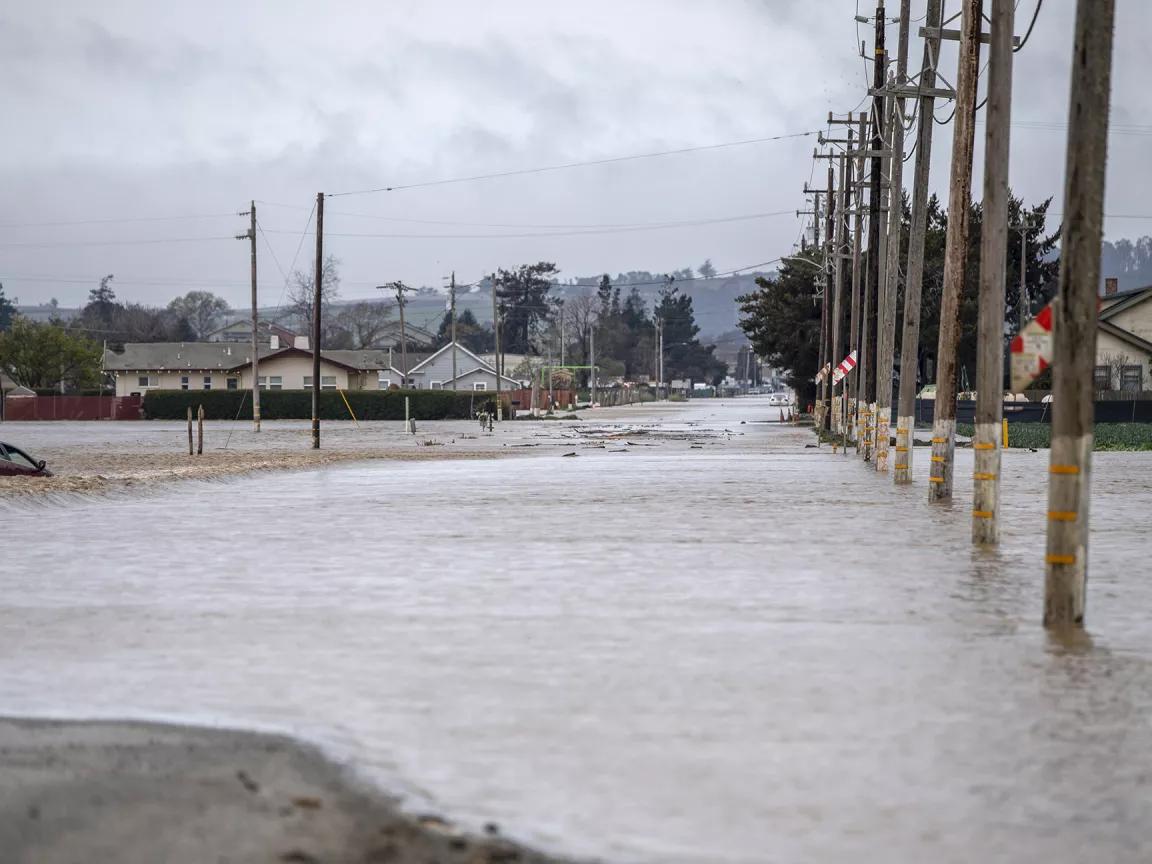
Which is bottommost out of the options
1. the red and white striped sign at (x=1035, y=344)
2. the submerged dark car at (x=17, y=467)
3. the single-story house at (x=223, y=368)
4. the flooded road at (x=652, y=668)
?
the submerged dark car at (x=17, y=467)

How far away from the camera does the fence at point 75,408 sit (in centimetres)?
9388

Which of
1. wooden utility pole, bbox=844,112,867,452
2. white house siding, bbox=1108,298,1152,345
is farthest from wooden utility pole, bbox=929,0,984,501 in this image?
white house siding, bbox=1108,298,1152,345

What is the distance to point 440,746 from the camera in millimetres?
7496

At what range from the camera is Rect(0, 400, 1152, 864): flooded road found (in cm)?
636

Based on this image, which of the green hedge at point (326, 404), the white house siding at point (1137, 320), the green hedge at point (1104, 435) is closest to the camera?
the green hedge at point (1104, 435)

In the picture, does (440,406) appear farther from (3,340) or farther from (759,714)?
(759,714)

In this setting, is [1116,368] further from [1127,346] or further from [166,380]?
[166,380]

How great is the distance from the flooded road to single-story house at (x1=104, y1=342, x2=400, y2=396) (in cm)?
8842

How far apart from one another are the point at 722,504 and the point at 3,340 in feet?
317

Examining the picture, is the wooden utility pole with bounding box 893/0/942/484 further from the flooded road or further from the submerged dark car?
the submerged dark car

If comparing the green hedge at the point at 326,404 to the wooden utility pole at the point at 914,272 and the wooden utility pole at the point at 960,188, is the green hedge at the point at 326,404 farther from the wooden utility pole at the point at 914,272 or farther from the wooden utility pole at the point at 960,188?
the wooden utility pole at the point at 960,188

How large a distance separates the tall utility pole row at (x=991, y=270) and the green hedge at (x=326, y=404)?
171 feet

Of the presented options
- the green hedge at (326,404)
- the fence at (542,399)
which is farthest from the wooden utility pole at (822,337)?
the fence at (542,399)

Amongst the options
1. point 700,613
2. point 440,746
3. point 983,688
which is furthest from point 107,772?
point 700,613
